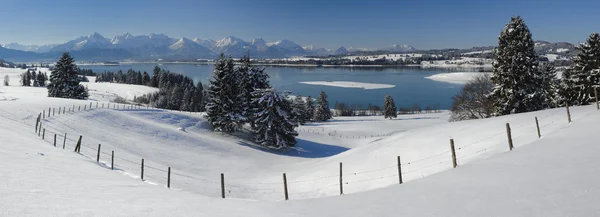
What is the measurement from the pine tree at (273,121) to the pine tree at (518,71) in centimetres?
2479

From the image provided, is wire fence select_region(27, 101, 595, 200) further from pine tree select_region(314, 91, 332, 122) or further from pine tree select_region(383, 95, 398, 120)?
pine tree select_region(383, 95, 398, 120)

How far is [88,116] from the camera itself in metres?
38.8

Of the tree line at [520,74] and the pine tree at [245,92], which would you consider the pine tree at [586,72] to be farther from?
the pine tree at [245,92]

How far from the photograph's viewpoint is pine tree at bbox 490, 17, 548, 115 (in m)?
30.0

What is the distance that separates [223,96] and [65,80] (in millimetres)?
36906

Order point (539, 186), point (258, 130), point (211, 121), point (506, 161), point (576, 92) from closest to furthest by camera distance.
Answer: point (539, 186)
point (506, 161)
point (576, 92)
point (258, 130)
point (211, 121)

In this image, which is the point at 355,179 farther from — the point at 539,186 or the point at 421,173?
the point at 539,186

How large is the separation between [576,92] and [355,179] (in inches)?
1289

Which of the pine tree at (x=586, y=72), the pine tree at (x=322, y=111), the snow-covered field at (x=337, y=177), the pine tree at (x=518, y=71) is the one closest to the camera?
the snow-covered field at (x=337, y=177)

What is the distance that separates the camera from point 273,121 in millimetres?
44344

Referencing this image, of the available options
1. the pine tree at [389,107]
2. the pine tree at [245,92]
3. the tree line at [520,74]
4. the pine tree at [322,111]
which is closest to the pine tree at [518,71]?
the tree line at [520,74]

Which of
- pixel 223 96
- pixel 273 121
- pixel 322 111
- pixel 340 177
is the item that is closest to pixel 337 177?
pixel 340 177

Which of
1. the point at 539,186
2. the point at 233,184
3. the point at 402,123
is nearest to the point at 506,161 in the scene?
the point at 539,186

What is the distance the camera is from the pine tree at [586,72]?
1337 inches
